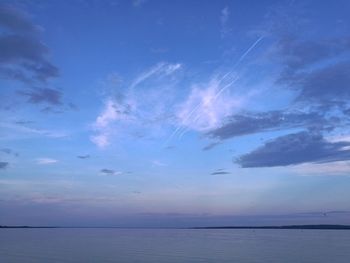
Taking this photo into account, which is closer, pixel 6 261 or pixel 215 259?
pixel 6 261

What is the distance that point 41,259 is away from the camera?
5806 centimetres

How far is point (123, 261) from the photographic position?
183 ft

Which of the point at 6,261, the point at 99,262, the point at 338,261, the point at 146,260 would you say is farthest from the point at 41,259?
the point at 338,261

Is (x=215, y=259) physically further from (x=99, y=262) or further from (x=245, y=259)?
(x=99, y=262)

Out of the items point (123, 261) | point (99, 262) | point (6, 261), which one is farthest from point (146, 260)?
point (6, 261)

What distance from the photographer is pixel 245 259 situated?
2319 inches

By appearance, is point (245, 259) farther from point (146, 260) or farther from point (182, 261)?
point (146, 260)

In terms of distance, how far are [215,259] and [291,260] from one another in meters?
11.2

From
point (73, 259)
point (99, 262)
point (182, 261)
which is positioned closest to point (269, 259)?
point (182, 261)

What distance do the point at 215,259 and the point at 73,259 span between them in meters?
21.2

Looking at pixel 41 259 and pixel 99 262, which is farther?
pixel 41 259

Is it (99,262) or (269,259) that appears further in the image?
(269,259)

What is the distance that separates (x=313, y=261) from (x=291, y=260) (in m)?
3.08

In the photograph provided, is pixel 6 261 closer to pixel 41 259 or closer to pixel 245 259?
pixel 41 259
